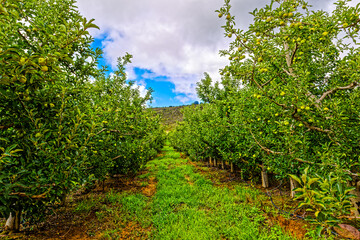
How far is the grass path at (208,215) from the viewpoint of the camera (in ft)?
13.1

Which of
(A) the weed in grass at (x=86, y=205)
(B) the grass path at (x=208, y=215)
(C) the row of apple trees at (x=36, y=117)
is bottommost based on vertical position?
(B) the grass path at (x=208, y=215)

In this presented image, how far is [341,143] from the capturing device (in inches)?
129

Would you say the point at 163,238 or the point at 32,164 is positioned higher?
the point at 32,164

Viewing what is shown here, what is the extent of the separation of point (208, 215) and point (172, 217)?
3.77 feet

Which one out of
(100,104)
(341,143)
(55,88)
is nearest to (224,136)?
(341,143)

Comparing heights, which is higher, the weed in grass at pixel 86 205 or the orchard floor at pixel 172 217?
the weed in grass at pixel 86 205

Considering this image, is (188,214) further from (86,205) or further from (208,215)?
(86,205)

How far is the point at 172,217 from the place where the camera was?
4871 millimetres

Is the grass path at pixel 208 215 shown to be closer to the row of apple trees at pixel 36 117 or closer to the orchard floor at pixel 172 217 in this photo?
the orchard floor at pixel 172 217

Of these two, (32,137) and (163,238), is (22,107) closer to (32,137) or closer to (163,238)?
(32,137)

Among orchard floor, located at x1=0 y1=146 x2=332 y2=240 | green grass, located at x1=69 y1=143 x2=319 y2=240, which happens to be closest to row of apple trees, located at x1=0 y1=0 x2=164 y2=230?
orchard floor, located at x1=0 y1=146 x2=332 y2=240

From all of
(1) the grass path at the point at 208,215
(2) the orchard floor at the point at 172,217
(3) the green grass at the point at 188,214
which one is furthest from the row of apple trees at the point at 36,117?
(1) the grass path at the point at 208,215

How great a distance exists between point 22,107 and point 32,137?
1.66ft

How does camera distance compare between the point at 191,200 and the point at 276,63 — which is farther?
the point at 191,200
